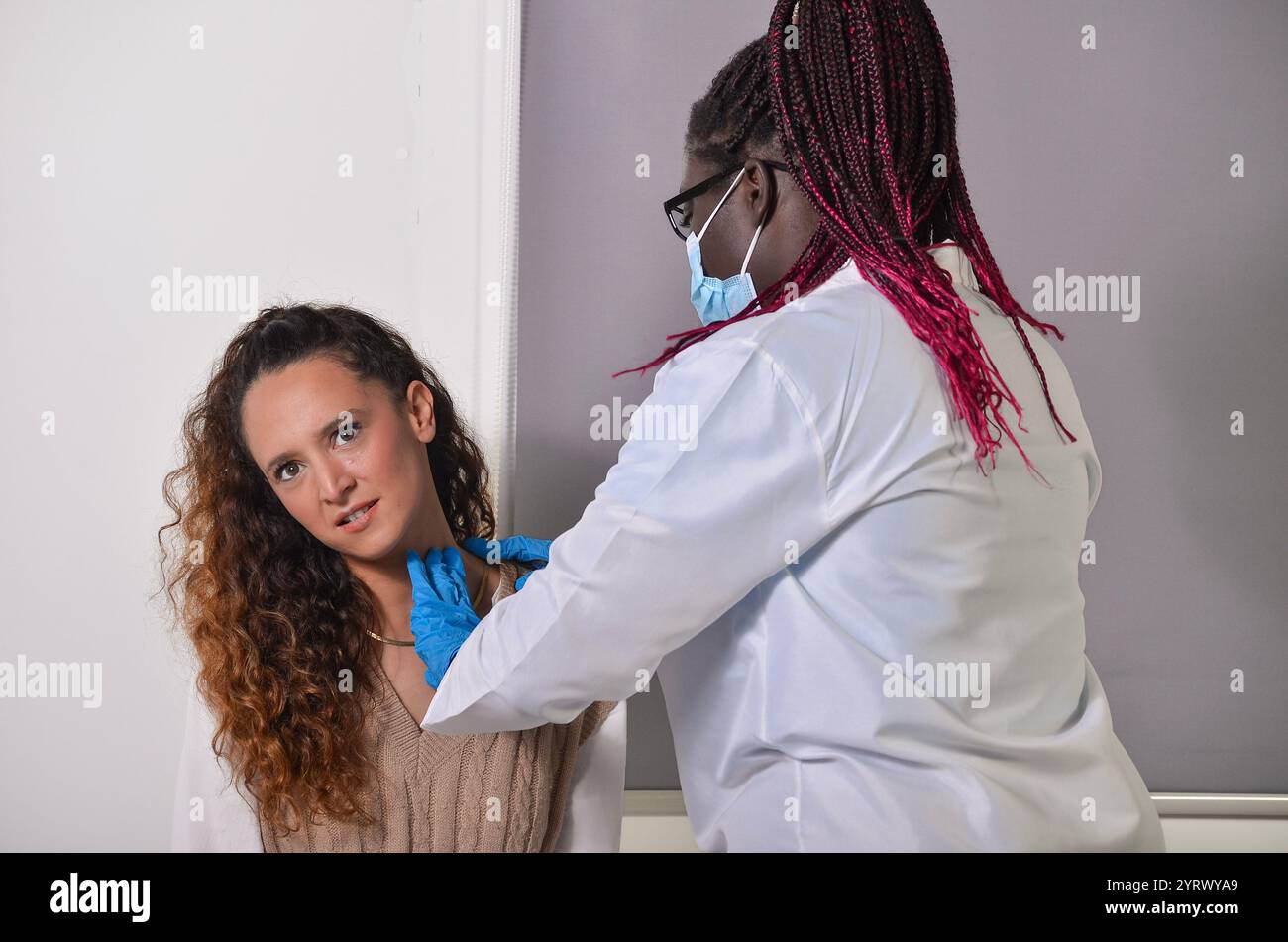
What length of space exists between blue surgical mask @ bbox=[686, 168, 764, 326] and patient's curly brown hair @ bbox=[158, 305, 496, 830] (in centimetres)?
44

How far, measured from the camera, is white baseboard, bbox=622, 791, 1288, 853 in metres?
1.59

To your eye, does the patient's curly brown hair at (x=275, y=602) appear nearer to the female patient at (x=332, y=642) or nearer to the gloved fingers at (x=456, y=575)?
the female patient at (x=332, y=642)

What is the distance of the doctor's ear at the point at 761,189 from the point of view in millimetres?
1102

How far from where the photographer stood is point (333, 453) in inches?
48.9

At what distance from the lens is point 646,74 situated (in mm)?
1616

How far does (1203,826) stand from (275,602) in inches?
58.8

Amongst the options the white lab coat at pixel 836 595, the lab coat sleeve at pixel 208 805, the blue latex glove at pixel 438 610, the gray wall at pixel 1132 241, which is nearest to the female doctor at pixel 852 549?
the white lab coat at pixel 836 595

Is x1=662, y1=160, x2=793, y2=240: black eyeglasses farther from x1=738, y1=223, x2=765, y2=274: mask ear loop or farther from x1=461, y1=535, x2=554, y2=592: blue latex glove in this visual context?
x1=461, y1=535, x2=554, y2=592: blue latex glove

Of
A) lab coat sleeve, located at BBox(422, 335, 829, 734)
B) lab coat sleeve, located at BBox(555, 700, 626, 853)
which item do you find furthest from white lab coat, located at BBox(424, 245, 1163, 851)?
lab coat sleeve, located at BBox(555, 700, 626, 853)

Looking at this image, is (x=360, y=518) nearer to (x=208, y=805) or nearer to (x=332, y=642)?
(x=332, y=642)

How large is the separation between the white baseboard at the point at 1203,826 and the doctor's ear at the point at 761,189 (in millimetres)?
1009
